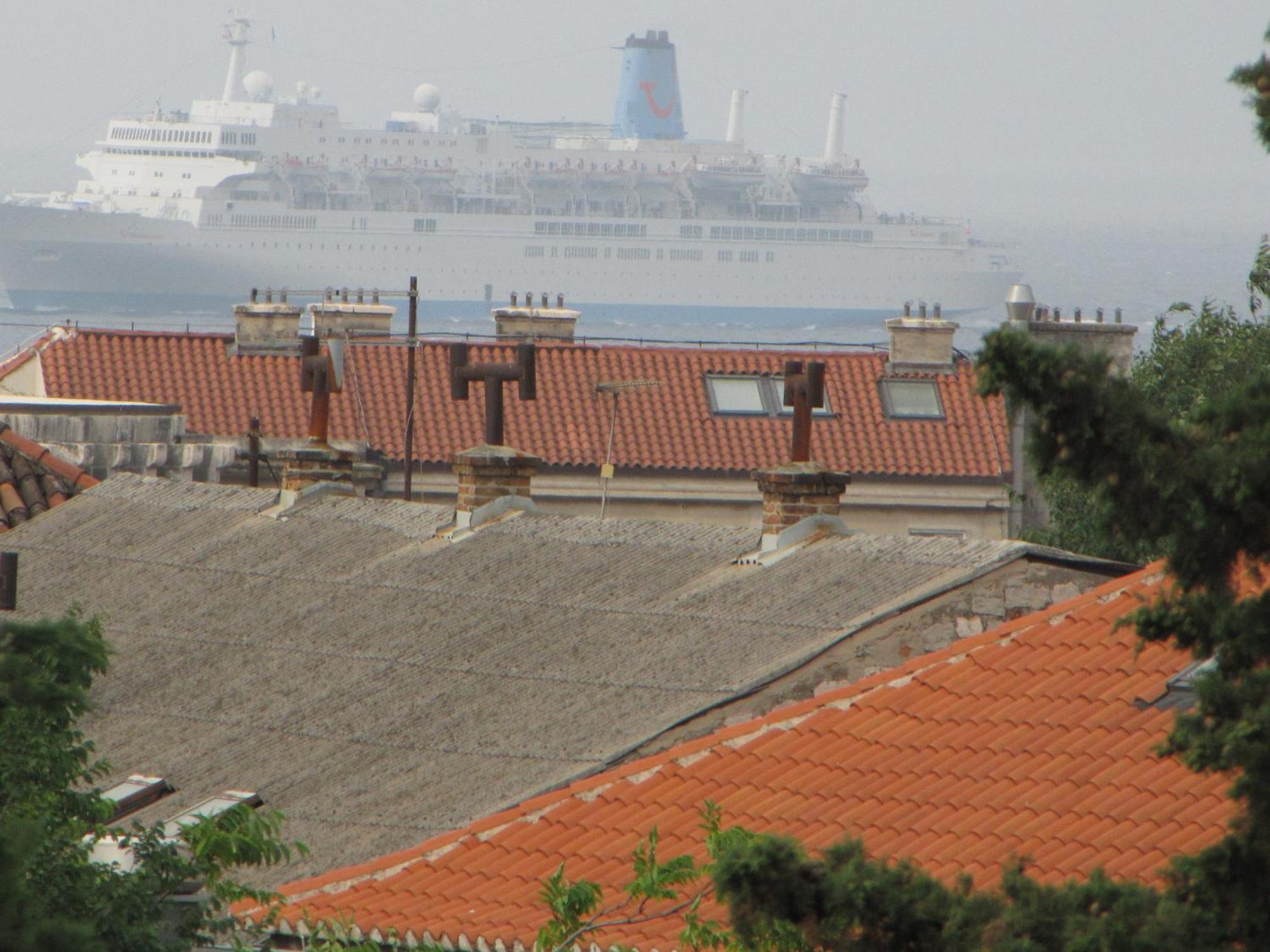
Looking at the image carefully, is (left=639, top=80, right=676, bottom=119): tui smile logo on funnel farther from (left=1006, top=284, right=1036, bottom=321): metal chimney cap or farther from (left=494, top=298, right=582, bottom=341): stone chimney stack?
(left=1006, top=284, right=1036, bottom=321): metal chimney cap

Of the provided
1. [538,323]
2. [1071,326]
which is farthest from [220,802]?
[538,323]

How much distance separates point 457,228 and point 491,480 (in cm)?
12161

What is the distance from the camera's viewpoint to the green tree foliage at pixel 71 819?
460 centimetres

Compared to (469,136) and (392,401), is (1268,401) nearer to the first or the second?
(392,401)

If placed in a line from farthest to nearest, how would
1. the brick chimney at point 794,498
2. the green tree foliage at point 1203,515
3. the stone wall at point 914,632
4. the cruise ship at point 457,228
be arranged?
the cruise ship at point 457,228
the brick chimney at point 794,498
the stone wall at point 914,632
the green tree foliage at point 1203,515

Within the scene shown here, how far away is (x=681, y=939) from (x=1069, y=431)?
2336mm

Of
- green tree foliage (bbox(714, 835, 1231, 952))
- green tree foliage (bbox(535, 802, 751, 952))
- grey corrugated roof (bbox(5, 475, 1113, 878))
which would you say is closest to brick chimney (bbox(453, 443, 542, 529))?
grey corrugated roof (bbox(5, 475, 1113, 878))

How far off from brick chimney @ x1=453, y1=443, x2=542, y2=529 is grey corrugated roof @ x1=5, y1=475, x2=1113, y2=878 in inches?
7.0

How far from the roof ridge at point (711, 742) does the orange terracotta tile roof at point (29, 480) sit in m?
6.55

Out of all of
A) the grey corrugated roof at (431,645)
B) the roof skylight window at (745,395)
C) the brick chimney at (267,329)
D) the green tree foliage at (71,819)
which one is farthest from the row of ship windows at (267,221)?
the green tree foliage at (71,819)

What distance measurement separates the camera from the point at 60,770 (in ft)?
16.4

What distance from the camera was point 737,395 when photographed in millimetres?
28688

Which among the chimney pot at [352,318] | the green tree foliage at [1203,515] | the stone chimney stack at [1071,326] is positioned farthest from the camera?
the chimney pot at [352,318]

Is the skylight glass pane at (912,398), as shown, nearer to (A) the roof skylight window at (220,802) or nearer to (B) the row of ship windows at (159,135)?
(A) the roof skylight window at (220,802)
